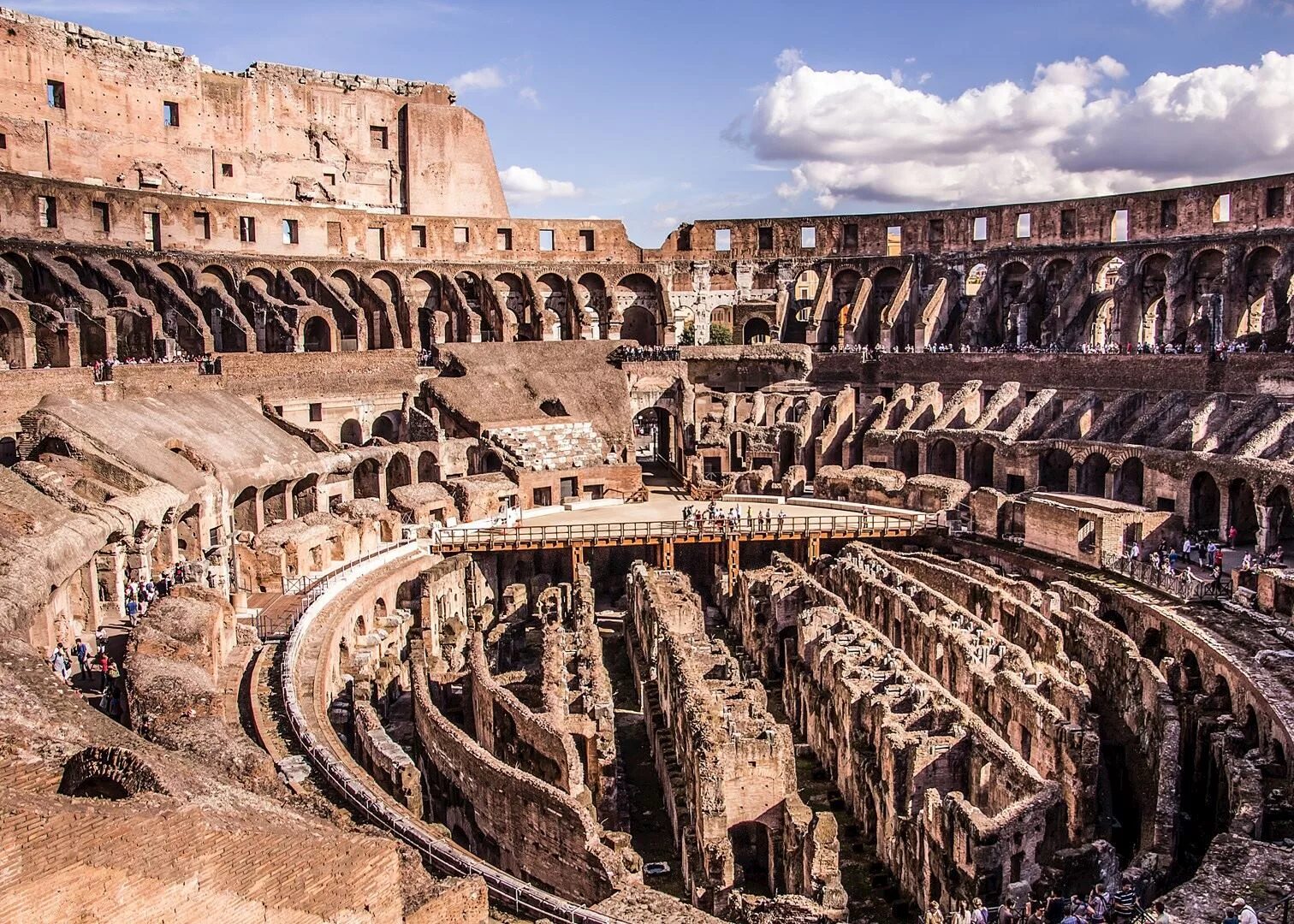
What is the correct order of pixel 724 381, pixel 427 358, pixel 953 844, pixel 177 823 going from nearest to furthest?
1. pixel 177 823
2. pixel 953 844
3. pixel 427 358
4. pixel 724 381

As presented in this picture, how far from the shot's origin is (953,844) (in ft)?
55.9

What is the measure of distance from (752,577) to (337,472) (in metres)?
13.9

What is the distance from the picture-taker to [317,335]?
49094mm

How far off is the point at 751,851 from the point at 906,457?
27390 millimetres

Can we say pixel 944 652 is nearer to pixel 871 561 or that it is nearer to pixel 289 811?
pixel 871 561

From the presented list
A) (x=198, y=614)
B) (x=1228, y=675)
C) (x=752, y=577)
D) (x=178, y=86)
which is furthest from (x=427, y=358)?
(x=1228, y=675)

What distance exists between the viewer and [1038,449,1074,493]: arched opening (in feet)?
134

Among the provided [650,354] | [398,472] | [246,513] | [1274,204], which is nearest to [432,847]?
[246,513]

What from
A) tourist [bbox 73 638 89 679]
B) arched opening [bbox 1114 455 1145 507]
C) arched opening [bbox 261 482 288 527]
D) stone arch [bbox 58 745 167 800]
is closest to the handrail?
tourist [bbox 73 638 89 679]

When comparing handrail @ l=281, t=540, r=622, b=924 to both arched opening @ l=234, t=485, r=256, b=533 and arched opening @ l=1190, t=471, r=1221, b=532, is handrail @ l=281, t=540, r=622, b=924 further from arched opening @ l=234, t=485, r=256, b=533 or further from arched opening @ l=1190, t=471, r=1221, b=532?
arched opening @ l=1190, t=471, r=1221, b=532

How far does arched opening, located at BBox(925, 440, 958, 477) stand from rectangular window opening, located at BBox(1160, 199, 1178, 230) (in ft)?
45.5

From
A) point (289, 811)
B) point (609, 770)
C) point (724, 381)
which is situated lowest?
point (609, 770)

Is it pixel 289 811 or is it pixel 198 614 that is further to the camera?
pixel 198 614

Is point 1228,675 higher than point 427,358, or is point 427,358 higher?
point 427,358
